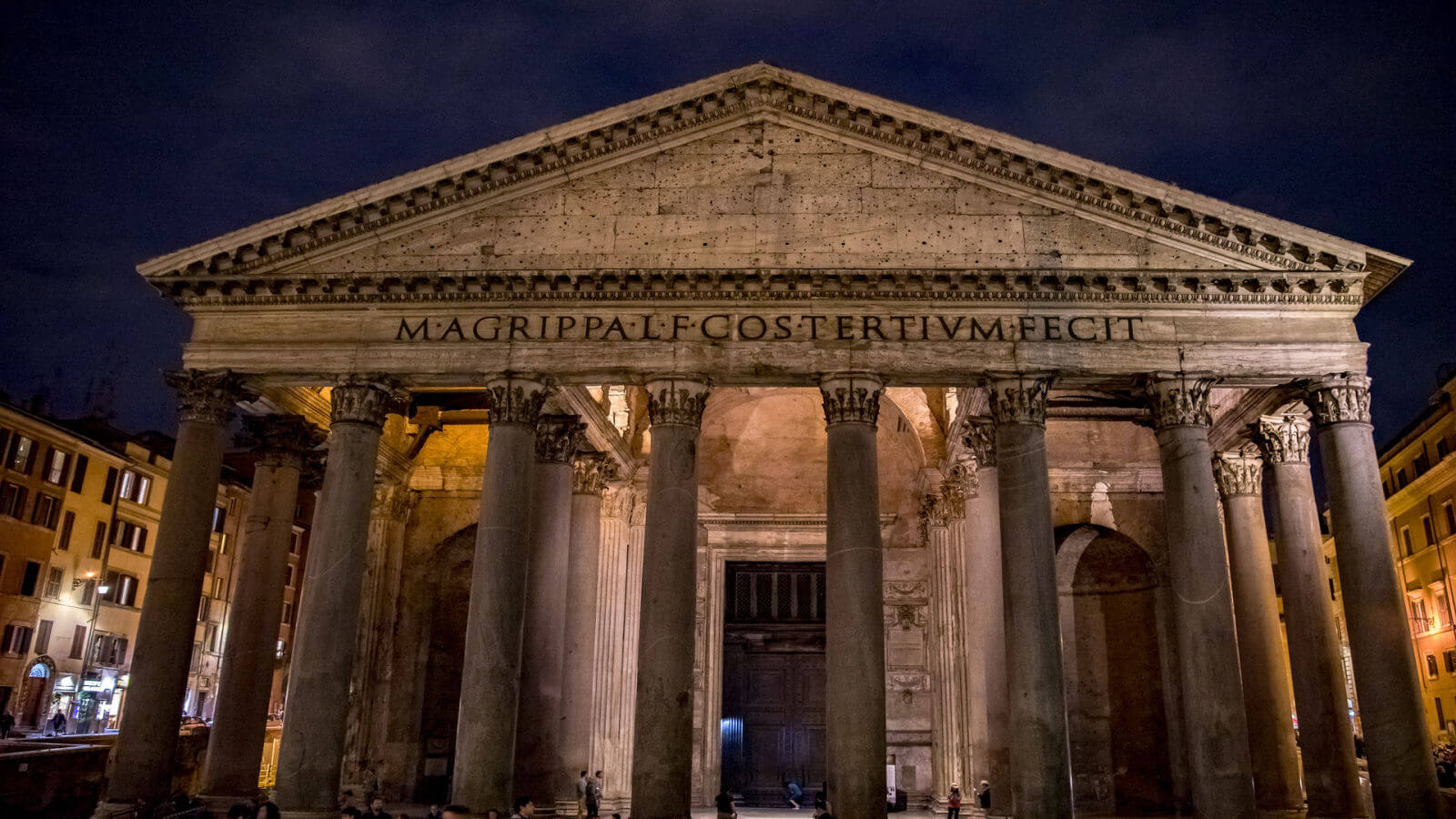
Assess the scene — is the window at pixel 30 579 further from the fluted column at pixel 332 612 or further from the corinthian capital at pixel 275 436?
the fluted column at pixel 332 612

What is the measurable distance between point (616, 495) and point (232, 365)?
7.88 m

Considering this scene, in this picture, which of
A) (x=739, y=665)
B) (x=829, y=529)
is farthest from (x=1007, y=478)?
(x=739, y=665)

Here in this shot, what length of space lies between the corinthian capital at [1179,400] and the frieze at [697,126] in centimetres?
207

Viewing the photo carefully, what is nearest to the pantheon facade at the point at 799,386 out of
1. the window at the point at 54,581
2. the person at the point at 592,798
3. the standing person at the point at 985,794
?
the person at the point at 592,798

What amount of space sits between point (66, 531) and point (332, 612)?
22.5 meters

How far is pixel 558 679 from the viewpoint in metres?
16.8

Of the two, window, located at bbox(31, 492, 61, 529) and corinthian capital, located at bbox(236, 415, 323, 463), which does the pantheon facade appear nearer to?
corinthian capital, located at bbox(236, 415, 323, 463)

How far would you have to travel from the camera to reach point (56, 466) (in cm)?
3058

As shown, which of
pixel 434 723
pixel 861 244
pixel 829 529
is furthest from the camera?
pixel 434 723

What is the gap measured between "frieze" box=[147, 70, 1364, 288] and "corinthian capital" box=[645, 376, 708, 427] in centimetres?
385

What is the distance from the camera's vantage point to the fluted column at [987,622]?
15297 millimetres

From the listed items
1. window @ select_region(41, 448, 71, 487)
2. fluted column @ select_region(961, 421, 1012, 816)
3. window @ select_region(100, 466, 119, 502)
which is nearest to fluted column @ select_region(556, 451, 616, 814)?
fluted column @ select_region(961, 421, 1012, 816)

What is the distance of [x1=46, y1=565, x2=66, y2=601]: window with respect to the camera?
1189 inches

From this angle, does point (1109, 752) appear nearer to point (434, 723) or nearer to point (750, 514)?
point (750, 514)
